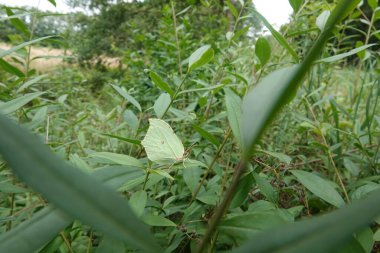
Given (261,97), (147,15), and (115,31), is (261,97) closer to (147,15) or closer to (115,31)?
(147,15)

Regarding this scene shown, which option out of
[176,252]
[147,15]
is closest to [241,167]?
[176,252]

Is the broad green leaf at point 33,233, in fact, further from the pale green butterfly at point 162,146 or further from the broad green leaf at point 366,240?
Result: the broad green leaf at point 366,240

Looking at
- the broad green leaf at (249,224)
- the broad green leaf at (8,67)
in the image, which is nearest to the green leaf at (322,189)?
the broad green leaf at (249,224)

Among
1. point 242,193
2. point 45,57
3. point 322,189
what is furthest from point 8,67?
point 322,189

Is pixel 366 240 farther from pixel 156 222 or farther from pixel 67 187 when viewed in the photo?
pixel 67 187

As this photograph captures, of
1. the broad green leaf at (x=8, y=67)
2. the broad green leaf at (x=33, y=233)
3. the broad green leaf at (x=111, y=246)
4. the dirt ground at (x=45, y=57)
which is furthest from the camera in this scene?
the dirt ground at (x=45, y=57)

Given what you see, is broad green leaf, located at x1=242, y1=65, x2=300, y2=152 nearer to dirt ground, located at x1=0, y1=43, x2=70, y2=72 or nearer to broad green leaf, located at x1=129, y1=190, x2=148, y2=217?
broad green leaf, located at x1=129, y1=190, x2=148, y2=217
